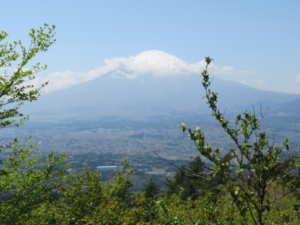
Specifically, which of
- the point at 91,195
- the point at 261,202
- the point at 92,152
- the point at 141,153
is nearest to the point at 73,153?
the point at 92,152

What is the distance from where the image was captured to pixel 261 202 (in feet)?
9.80

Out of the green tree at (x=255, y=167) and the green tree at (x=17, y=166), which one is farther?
the green tree at (x=17, y=166)

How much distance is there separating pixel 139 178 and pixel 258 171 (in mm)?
119338

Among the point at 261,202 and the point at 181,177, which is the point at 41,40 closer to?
the point at 261,202

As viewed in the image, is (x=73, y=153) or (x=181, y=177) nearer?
(x=181, y=177)

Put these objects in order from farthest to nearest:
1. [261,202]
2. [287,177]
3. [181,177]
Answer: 1. [181,177]
2. [261,202]
3. [287,177]

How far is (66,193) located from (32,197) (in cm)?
514

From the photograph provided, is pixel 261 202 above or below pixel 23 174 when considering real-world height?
above

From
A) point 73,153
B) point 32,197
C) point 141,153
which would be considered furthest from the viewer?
point 141,153

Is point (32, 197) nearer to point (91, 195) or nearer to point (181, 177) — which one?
point (91, 195)

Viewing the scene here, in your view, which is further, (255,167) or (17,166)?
(17,166)

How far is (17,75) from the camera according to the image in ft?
23.6

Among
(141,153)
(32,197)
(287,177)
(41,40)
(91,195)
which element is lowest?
(141,153)

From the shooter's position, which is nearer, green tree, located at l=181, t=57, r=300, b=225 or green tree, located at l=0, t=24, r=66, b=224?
green tree, located at l=181, t=57, r=300, b=225
